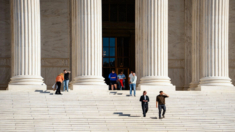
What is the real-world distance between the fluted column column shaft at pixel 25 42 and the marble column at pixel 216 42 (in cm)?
1893

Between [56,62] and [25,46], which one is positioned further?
[56,62]

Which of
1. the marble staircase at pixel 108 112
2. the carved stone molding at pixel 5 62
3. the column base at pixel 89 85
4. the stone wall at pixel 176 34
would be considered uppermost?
the stone wall at pixel 176 34

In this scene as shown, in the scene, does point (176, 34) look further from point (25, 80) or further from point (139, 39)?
point (25, 80)

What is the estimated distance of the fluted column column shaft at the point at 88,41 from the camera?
45.9m

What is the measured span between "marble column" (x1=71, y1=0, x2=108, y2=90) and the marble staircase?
2.95 m

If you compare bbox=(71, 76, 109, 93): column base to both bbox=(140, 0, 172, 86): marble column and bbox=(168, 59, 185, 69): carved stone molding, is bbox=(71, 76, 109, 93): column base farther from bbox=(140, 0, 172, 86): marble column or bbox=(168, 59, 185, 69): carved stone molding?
bbox=(168, 59, 185, 69): carved stone molding

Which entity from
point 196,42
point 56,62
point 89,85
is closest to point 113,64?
point 56,62

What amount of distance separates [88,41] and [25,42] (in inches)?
259

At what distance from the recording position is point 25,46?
4491 cm

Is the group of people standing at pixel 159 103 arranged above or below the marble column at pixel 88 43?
below

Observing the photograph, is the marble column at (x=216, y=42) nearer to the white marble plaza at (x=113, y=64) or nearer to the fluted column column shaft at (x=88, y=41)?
the white marble plaza at (x=113, y=64)

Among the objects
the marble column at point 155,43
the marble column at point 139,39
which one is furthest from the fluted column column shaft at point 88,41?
the marble column at point 139,39

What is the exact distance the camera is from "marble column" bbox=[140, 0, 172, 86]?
4728cm

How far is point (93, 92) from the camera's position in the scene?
43.8m
